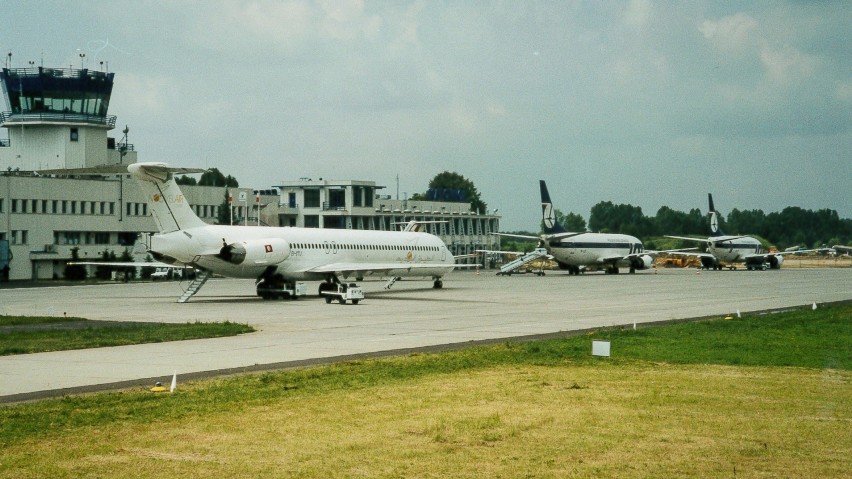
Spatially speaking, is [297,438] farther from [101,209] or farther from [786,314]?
[101,209]

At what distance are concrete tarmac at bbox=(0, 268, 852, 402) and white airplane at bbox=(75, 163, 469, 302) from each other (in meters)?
1.72

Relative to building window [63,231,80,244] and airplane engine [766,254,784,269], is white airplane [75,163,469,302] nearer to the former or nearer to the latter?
building window [63,231,80,244]

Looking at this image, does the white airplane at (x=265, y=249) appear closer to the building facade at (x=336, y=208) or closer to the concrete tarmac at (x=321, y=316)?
the concrete tarmac at (x=321, y=316)

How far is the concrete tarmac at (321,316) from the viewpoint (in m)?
22.6

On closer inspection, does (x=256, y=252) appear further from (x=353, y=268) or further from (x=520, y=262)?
(x=520, y=262)

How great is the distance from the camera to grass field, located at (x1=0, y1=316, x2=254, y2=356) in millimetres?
27562

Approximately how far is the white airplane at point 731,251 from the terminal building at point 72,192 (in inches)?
1592

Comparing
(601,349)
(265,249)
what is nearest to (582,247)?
(265,249)

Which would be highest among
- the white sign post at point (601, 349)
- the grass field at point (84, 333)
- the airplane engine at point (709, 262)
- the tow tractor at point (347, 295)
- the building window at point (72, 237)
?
the building window at point (72, 237)

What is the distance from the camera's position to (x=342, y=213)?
99.6 metres

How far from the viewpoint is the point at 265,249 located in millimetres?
52344

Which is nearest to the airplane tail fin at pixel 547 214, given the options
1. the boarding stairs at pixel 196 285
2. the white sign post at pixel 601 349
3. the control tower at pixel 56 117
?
the control tower at pixel 56 117

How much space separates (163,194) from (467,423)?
36207 mm

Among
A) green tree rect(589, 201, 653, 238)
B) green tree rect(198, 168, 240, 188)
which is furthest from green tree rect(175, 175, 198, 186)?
green tree rect(589, 201, 653, 238)
